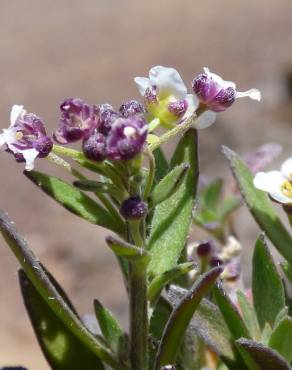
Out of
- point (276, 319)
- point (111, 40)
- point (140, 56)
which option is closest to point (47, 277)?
point (276, 319)

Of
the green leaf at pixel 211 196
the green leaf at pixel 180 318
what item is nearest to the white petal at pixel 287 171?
the green leaf at pixel 180 318

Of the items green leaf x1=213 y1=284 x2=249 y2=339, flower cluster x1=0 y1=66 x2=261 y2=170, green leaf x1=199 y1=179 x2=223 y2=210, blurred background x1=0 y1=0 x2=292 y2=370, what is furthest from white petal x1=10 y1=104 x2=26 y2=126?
blurred background x1=0 y1=0 x2=292 y2=370

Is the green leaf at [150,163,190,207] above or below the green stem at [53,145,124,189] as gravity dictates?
below

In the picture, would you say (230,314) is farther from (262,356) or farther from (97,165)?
(97,165)

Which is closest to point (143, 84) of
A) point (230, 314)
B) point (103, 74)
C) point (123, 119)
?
point (123, 119)

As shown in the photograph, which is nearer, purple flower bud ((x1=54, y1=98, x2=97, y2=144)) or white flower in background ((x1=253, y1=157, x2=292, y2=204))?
purple flower bud ((x1=54, y1=98, x2=97, y2=144))

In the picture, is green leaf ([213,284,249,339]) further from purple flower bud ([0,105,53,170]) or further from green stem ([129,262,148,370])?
purple flower bud ([0,105,53,170])

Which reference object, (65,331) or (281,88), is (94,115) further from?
(281,88)
